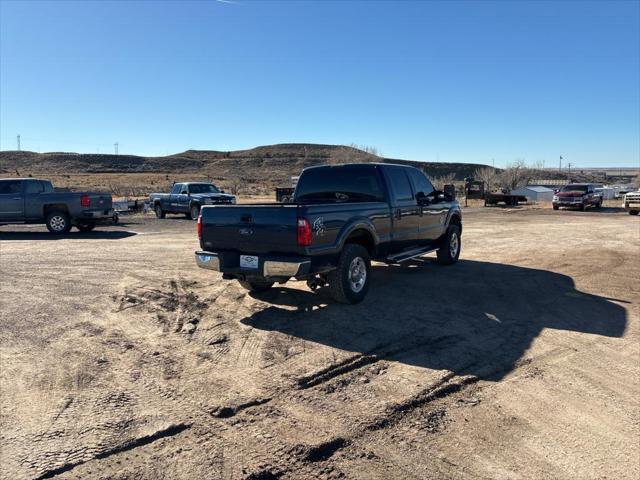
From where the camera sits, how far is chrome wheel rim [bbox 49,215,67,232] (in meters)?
16.9

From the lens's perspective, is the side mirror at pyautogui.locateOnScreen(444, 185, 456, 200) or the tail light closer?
the tail light

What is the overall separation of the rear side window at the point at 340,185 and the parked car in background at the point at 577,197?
30457 millimetres

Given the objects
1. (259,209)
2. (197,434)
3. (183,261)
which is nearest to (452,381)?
(197,434)

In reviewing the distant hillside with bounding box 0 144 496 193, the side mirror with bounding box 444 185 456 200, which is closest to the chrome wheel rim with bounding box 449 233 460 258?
the side mirror with bounding box 444 185 456 200

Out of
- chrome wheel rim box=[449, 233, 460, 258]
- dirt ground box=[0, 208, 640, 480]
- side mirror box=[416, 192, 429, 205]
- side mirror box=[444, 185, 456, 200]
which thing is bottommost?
dirt ground box=[0, 208, 640, 480]

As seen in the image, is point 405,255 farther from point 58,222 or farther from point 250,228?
point 58,222

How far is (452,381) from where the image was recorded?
4.43 meters

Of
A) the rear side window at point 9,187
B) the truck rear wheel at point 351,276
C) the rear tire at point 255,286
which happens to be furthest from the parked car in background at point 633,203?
the rear side window at point 9,187

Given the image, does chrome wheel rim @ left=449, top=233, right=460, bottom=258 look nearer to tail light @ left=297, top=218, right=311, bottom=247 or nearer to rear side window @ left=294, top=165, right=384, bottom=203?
rear side window @ left=294, top=165, right=384, bottom=203

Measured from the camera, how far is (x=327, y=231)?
20.8 feet

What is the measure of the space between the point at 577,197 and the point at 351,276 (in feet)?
104

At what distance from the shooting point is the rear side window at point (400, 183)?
818 centimetres

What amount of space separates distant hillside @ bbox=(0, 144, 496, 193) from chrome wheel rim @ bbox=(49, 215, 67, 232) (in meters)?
78.1

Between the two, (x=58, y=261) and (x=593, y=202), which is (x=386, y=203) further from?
(x=593, y=202)
